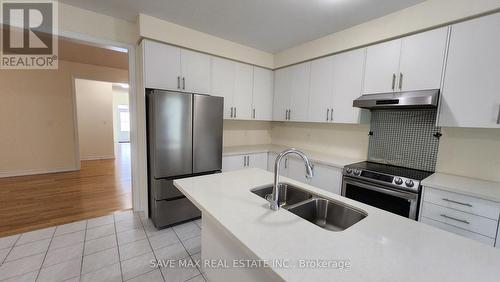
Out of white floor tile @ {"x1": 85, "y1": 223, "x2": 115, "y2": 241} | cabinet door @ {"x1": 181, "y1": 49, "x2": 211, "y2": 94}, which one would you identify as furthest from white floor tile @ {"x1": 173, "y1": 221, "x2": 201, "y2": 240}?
cabinet door @ {"x1": 181, "y1": 49, "x2": 211, "y2": 94}

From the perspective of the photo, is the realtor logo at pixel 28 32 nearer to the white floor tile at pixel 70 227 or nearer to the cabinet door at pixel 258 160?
the white floor tile at pixel 70 227

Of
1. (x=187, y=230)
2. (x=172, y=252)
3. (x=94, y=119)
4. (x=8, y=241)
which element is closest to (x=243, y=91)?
(x=187, y=230)

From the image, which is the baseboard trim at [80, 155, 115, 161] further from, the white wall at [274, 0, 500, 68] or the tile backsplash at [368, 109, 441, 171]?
the tile backsplash at [368, 109, 441, 171]

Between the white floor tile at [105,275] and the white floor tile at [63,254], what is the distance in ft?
1.09

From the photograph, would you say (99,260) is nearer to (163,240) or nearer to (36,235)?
(163,240)

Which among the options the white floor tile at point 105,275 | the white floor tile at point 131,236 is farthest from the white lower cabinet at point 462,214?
the white floor tile at point 131,236

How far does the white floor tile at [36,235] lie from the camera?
2188mm

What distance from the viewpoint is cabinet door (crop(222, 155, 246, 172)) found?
124 inches

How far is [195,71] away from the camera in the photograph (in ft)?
9.36

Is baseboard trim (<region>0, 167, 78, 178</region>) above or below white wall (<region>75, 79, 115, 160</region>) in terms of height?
below

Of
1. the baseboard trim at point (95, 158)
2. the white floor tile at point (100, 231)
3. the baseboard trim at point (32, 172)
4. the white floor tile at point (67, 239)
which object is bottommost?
the white floor tile at point (67, 239)

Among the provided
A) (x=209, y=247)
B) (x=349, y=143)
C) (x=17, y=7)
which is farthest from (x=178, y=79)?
(x=349, y=143)

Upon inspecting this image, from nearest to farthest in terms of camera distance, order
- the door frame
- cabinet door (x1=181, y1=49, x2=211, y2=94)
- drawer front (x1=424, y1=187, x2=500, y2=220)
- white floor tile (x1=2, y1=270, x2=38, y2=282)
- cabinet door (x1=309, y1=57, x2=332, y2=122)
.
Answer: drawer front (x1=424, y1=187, x2=500, y2=220) < white floor tile (x1=2, y1=270, x2=38, y2=282) < the door frame < cabinet door (x1=181, y1=49, x2=211, y2=94) < cabinet door (x1=309, y1=57, x2=332, y2=122)

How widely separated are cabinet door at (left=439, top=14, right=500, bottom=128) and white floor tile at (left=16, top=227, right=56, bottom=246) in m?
4.32
